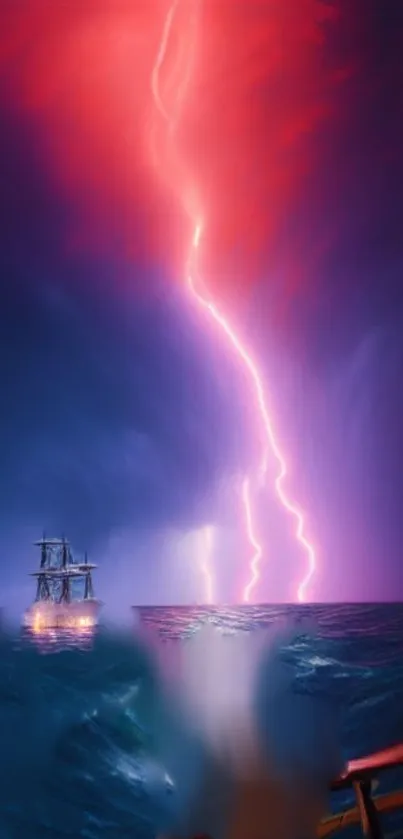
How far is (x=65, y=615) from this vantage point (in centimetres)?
482

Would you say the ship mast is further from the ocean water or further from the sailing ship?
the ocean water

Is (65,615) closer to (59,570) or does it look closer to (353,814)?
(59,570)

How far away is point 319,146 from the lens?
4.90m

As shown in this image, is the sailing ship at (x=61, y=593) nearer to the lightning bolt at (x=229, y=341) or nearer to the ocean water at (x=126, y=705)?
the ocean water at (x=126, y=705)

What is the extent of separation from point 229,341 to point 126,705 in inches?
118

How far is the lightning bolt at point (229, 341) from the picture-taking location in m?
4.59

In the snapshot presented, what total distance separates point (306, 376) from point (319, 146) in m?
1.96

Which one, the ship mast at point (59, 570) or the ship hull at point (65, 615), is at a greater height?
the ship mast at point (59, 570)

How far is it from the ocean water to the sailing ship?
0.21m

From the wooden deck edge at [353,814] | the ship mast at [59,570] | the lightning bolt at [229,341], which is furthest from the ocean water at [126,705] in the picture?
the wooden deck edge at [353,814]

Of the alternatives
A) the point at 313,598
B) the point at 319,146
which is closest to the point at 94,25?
the point at 319,146

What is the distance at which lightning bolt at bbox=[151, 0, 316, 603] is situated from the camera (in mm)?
4594

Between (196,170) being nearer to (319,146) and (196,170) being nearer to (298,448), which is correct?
(319,146)

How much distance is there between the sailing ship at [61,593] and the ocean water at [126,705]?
0.68 feet
